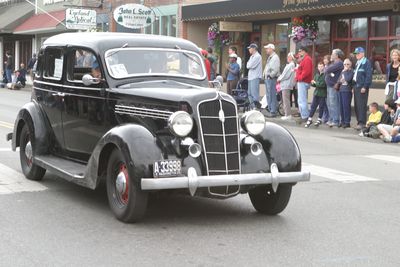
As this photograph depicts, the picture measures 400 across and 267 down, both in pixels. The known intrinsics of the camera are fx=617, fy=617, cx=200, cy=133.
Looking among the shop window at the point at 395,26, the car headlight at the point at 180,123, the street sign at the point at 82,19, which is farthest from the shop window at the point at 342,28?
the car headlight at the point at 180,123

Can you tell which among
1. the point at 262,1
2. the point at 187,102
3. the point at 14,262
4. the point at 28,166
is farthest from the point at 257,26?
the point at 14,262

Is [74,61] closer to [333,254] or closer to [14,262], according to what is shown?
[14,262]

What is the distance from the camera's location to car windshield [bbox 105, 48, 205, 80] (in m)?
7.00

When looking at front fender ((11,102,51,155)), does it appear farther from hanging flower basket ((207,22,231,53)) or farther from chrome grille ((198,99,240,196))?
hanging flower basket ((207,22,231,53))

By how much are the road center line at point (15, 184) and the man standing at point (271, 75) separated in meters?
10.8

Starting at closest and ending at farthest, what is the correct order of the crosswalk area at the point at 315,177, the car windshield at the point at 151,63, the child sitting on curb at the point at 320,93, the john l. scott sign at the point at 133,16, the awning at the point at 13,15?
the car windshield at the point at 151,63 < the crosswalk area at the point at 315,177 < the child sitting on curb at the point at 320,93 < the john l. scott sign at the point at 133,16 < the awning at the point at 13,15

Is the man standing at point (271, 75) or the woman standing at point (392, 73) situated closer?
the woman standing at point (392, 73)

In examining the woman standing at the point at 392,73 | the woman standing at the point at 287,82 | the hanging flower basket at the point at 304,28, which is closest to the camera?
the woman standing at the point at 392,73

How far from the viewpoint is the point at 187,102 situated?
596 centimetres

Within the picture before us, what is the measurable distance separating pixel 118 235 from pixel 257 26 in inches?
801

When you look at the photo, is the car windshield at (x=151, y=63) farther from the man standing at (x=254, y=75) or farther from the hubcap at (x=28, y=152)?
the man standing at (x=254, y=75)

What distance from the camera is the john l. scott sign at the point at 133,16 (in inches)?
1002

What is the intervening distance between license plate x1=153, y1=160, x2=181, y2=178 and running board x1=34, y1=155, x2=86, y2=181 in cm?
122

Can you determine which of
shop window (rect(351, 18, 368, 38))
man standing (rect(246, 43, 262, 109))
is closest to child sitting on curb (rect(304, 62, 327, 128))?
man standing (rect(246, 43, 262, 109))
